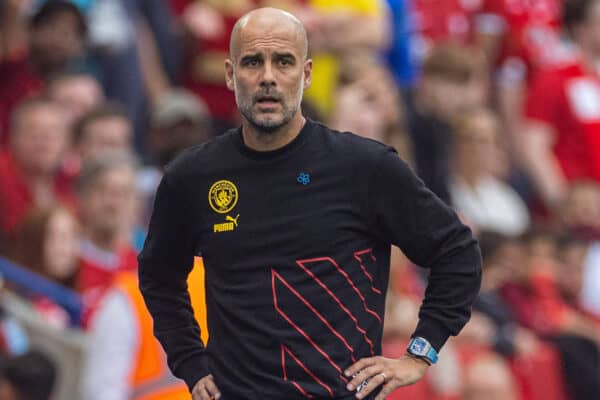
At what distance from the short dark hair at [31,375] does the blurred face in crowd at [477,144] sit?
13.7 ft

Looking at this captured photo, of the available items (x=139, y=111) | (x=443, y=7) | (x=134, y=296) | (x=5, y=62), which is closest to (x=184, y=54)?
(x=139, y=111)

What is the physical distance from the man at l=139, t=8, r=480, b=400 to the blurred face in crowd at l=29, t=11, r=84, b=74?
15.8ft

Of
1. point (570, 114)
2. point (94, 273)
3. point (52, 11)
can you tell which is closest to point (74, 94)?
point (52, 11)

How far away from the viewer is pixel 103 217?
322 inches

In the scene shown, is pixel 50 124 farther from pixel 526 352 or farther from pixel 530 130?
pixel 530 130

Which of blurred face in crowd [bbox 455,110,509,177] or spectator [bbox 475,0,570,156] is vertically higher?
spectator [bbox 475,0,570,156]

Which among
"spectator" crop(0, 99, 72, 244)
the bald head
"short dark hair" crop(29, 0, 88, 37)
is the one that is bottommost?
the bald head

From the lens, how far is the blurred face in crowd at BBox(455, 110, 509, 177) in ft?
34.9

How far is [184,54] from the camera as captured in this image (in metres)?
10.5

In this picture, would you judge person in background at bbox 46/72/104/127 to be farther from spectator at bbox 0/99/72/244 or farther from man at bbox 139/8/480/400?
man at bbox 139/8/480/400

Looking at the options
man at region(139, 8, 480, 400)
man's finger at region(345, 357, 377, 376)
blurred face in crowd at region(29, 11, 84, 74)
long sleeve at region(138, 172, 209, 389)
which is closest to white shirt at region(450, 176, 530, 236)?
blurred face in crowd at region(29, 11, 84, 74)

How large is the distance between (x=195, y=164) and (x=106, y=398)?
237 cm

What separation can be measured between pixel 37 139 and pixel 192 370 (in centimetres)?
397

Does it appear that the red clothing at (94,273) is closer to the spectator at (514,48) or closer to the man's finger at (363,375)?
the man's finger at (363,375)
